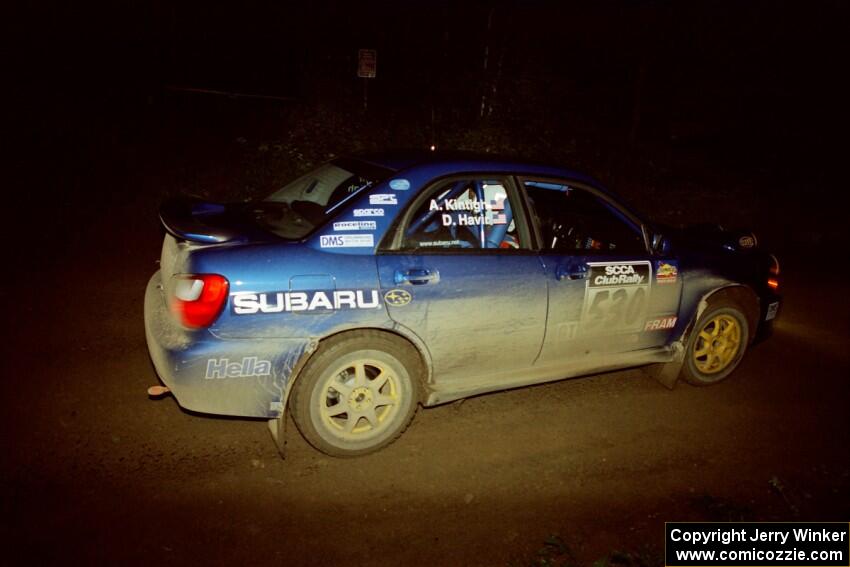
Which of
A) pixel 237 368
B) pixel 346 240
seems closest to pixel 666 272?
pixel 346 240

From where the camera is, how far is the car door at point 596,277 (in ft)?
13.7

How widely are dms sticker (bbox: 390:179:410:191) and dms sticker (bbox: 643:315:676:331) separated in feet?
6.79

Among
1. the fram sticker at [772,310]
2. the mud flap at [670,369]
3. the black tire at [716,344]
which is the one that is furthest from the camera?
the fram sticker at [772,310]

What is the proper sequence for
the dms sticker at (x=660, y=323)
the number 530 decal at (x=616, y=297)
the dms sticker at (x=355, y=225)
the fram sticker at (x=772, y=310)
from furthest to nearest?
the fram sticker at (x=772, y=310) < the dms sticker at (x=660, y=323) < the number 530 decal at (x=616, y=297) < the dms sticker at (x=355, y=225)

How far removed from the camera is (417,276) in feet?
12.2

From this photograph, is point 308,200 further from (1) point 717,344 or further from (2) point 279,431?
(1) point 717,344

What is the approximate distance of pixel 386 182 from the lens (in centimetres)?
379

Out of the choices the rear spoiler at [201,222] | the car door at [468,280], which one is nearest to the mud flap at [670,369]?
the car door at [468,280]

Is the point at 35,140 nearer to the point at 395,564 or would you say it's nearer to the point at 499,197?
the point at 499,197

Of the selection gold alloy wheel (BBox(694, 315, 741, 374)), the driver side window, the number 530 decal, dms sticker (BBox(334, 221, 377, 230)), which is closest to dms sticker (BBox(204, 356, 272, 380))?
dms sticker (BBox(334, 221, 377, 230))

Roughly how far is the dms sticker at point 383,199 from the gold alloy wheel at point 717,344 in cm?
277

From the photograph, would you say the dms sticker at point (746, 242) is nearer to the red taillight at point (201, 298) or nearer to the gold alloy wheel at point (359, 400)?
the gold alloy wheel at point (359, 400)

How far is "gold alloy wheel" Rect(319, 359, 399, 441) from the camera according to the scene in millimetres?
3750

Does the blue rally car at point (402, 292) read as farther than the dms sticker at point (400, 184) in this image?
No
